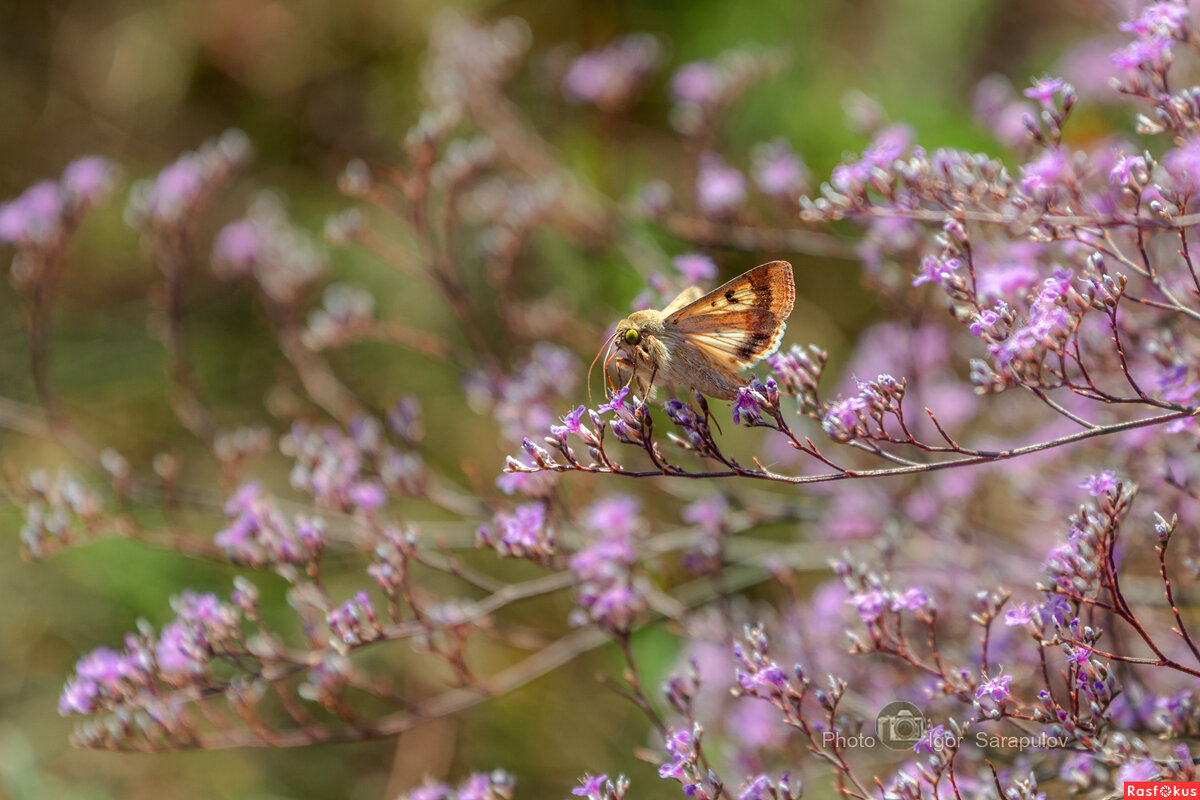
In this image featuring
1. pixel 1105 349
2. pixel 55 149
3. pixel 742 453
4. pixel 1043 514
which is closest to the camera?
pixel 1105 349

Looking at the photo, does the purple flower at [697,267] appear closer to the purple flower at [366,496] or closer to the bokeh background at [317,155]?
the purple flower at [366,496]

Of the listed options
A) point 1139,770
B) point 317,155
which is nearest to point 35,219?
point 317,155

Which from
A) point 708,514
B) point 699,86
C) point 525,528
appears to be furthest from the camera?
point 699,86

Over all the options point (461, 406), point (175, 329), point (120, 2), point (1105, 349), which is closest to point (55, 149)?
point (120, 2)

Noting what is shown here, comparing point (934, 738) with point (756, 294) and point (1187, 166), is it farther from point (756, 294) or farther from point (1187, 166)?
point (1187, 166)

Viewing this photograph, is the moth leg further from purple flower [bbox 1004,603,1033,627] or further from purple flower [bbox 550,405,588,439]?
purple flower [bbox 1004,603,1033,627]

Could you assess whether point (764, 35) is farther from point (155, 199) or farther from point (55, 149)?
point (55, 149)
